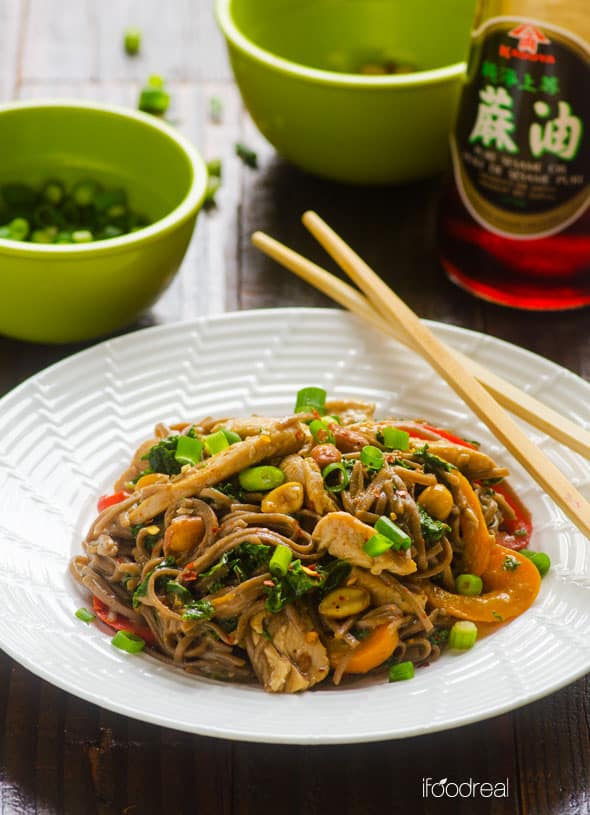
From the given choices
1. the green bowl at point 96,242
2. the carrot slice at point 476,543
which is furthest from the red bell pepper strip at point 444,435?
the green bowl at point 96,242

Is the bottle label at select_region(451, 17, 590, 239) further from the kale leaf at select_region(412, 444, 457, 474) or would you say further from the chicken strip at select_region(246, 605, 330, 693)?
the chicken strip at select_region(246, 605, 330, 693)

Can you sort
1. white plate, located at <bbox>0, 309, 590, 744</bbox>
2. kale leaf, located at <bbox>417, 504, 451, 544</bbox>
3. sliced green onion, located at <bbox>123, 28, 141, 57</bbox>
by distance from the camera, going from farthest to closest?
sliced green onion, located at <bbox>123, 28, 141, 57</bbox>, kale leaf, located at <bbox>417, 504, 451, 544</bbox>, white plate, located at <bbox>0, 309, 590, 744</bbox>

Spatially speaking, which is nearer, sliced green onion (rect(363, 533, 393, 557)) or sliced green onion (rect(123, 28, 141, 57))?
sliced green onion (rect(363, 533, 393, 557))

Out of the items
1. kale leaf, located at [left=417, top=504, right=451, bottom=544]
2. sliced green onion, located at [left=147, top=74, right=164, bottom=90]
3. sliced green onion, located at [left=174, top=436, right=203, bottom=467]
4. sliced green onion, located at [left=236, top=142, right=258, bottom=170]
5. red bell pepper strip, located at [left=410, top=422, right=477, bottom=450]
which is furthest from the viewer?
sliced green onion, located at [left=147, top=74, right=164, bottom=90]

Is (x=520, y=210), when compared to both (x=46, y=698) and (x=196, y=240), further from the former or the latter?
(x=46, y=698)

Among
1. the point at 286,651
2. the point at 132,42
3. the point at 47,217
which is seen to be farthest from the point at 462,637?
the point at 132,42

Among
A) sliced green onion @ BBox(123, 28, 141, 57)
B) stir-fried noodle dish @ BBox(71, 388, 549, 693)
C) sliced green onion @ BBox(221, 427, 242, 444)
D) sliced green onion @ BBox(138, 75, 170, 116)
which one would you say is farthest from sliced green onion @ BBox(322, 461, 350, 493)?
sliced green onion @ BBox(123, 28, 141, 57)

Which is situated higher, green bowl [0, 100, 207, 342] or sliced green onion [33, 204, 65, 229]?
green bowl [0, 100, 207, 342]
